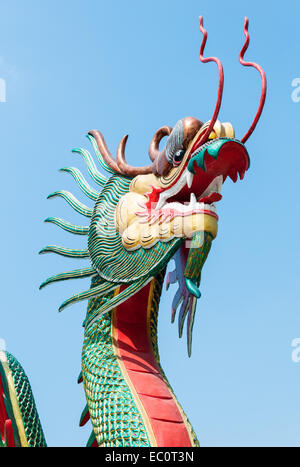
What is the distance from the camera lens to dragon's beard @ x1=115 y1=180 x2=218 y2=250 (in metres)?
5.29

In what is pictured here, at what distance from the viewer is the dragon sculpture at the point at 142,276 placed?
5152mm

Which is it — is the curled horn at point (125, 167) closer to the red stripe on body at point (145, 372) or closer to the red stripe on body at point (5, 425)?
the red stripe on body at point (145, 372)

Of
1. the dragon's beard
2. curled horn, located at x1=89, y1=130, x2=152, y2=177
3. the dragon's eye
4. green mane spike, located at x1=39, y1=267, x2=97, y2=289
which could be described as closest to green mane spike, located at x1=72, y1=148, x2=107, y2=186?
curled horn, located at x1=89, y1=130, x2=152, y2=177

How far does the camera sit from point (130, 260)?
5.62 metres

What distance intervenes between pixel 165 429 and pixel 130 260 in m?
1.38

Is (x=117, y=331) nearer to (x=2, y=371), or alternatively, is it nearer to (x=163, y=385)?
(x=163, y=385)

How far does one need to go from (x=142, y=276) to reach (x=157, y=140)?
1.37m

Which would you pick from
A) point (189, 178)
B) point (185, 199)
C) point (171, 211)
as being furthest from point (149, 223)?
point (189, 178)

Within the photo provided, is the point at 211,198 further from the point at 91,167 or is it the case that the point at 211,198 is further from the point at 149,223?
the point at 91,167

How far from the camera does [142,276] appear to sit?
213 inches

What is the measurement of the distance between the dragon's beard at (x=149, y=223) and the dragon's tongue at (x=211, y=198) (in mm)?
146

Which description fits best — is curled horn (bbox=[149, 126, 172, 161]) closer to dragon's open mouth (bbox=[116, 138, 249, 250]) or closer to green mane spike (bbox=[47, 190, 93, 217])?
dragon's open mouth (bbox=[116, 138, 249, 250])
